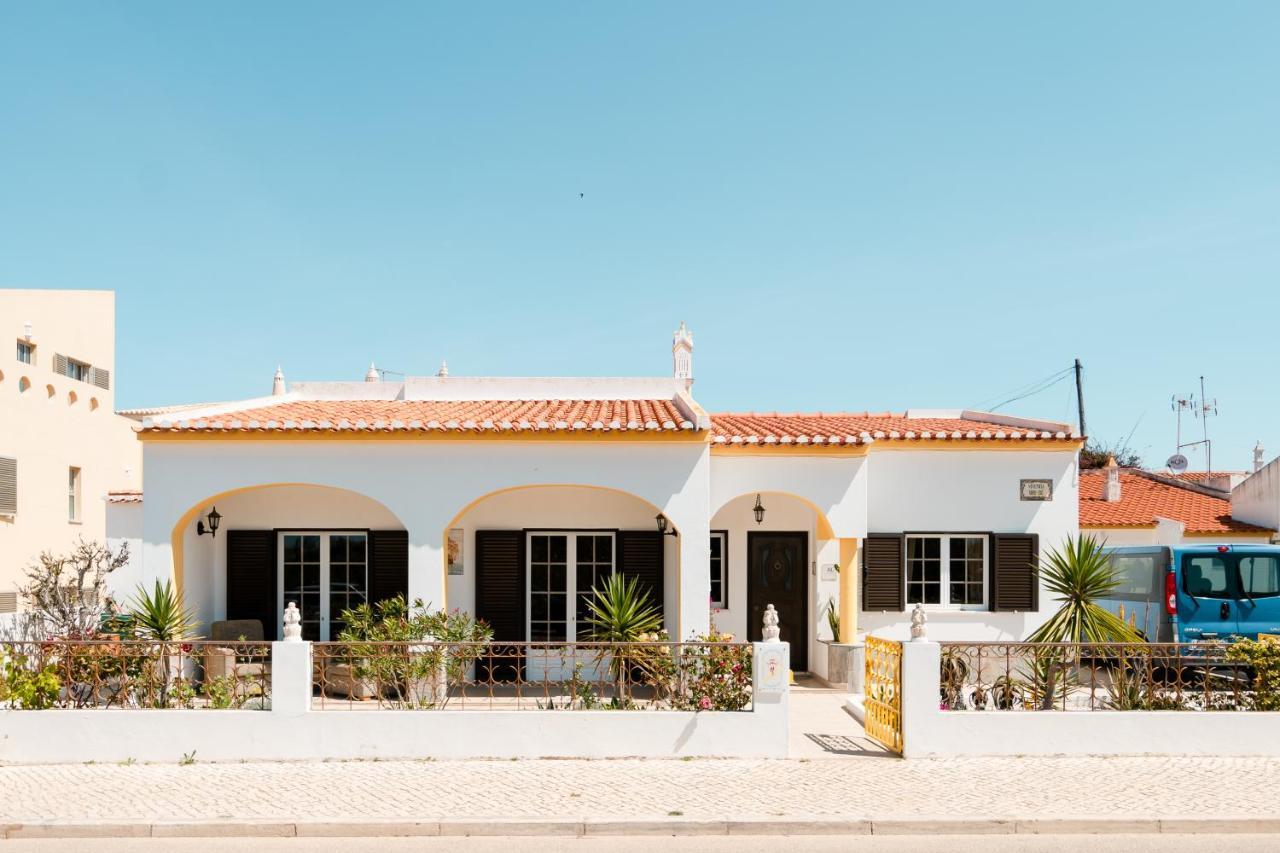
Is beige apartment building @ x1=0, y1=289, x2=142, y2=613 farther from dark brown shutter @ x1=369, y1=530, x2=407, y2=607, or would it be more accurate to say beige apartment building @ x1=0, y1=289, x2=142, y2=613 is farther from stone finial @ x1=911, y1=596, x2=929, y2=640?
stone finial @ x1=911, y1=596, x2=929, y2=640

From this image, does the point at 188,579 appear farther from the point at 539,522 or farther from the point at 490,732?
the point at 490,732

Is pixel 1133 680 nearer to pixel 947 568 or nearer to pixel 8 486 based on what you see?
pixel 947 568

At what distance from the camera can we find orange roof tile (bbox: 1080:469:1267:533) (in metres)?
24.0

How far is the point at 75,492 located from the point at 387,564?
52.6 feet

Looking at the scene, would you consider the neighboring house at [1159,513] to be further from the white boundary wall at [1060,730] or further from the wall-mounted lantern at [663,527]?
the white boundary wall at [1060,730]

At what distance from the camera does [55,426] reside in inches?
981

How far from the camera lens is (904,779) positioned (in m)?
9.05

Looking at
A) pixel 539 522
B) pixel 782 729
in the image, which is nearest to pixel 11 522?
pixel 539 522

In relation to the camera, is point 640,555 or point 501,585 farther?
point 640,555

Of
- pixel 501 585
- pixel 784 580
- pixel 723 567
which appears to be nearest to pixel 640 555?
pixel 723 567

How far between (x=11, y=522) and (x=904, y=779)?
72.9 feet

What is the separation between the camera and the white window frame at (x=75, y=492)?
84.8ft

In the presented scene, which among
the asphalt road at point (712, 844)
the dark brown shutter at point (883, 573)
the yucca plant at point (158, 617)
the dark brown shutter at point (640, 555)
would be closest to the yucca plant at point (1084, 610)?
the dark brown shutter at point (883, 573)

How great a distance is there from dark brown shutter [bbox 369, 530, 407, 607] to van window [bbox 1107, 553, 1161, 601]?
396 inches
